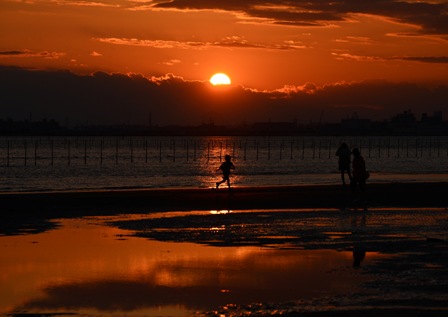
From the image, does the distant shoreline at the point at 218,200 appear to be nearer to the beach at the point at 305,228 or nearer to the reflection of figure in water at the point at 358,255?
the beach at the point at 305,228

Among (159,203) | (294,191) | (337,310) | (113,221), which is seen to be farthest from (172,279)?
(294,191)

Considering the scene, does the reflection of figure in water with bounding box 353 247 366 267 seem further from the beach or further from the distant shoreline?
the distant shoreline

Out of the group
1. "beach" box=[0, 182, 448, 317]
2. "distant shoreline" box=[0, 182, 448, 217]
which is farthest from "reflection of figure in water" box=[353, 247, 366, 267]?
"distant shoreline" box=[0, 182, 448, 217]

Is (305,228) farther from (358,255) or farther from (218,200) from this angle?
(218,200)

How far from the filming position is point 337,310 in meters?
12.1

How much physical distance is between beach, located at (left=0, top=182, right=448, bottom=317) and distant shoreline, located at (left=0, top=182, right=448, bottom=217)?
1.5 inches

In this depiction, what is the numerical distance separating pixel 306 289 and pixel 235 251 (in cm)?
470

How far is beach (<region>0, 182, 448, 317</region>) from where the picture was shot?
12.8m

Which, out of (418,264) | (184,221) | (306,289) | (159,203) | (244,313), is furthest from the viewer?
(159,203)

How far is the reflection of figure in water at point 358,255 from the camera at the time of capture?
16433 millimetres

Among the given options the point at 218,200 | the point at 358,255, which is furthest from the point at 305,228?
the point at 218,200

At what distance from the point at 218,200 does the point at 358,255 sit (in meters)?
16.4

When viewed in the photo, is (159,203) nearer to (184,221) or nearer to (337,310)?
(184,221)

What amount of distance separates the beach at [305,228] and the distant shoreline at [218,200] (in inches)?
1.5
